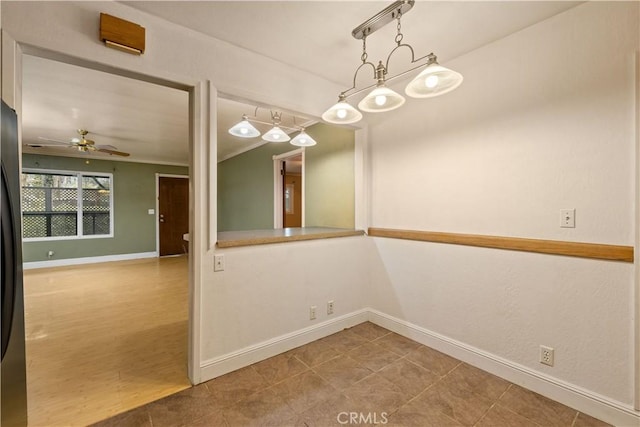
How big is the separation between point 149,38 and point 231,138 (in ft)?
10.7

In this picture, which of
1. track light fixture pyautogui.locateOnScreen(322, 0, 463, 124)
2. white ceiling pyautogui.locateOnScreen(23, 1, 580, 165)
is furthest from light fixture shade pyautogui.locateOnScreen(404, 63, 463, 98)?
white ceiling pyautogui.locateOnScreen(23, 1, 580, 165)

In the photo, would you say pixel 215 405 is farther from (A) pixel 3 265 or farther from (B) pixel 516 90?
(B) pixel 516 90

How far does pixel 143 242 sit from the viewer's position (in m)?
6.94

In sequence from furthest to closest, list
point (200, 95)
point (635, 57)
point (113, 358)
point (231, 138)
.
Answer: point (231, 138) < point (113, 358) < point (200, 95) < point (635, 57)

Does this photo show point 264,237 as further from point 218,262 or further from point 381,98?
point 381,98

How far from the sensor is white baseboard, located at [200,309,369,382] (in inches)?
77.4

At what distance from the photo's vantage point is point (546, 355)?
5.82 feet

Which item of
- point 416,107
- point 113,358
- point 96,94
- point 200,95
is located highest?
point 96,94

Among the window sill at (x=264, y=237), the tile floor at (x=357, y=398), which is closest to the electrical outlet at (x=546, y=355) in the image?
the tile floor at (x=357, y=398)

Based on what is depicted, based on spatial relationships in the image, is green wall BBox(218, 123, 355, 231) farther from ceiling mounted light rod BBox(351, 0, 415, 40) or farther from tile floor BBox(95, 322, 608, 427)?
tile floor BBox(95, 322, 608, 427)

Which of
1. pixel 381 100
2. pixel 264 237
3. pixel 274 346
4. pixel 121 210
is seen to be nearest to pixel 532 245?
pixel 381 100

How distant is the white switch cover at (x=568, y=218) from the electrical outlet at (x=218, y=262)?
2.32 metres

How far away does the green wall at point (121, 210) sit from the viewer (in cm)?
581

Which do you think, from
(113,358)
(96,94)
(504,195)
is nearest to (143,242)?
(96,94)
